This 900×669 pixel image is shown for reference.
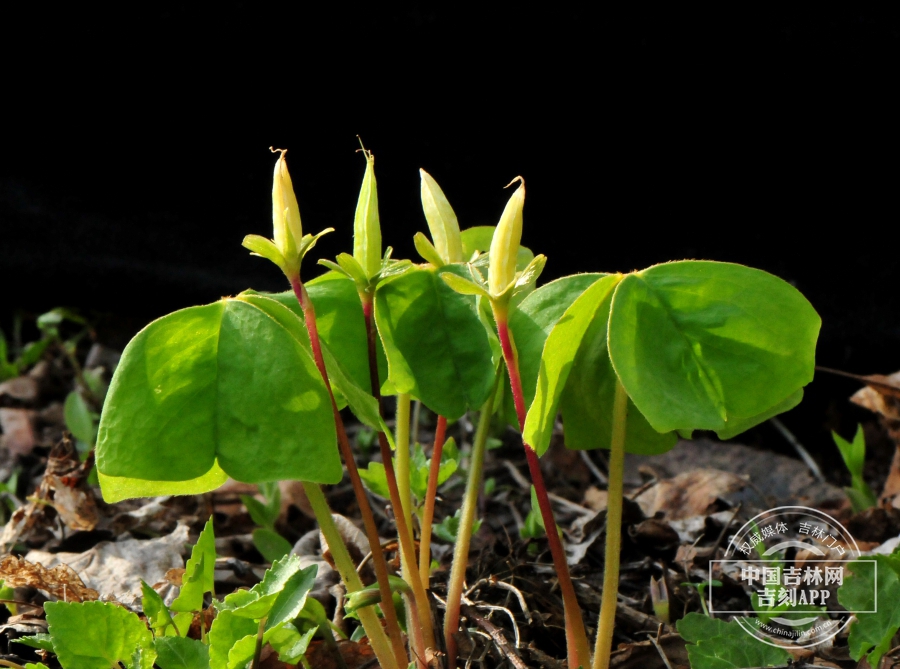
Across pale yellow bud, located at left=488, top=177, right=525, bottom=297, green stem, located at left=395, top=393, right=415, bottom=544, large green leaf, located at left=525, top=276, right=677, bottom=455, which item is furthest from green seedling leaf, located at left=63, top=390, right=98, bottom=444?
pale yellow bud, located at left=488, top=177, right=525, bottom=297

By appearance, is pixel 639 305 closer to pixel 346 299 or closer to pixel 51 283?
pixel 346 299

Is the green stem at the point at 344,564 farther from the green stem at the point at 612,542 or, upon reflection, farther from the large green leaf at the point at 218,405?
the green stem at the point at 612,542

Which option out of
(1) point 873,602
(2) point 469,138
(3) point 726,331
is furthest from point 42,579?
(2) point 469,138

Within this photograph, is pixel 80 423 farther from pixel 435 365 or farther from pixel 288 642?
pixel 435 365

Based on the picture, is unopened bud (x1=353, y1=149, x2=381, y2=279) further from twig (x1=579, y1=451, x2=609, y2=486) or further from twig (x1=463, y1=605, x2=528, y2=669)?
twig (x1=579, y1=451, x2=609, y2=486)

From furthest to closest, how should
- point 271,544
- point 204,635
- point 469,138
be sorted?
point 469,138, point 271,544, point 204,635

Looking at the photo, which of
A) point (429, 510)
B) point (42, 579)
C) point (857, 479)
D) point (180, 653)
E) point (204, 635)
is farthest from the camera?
point (857, 479)

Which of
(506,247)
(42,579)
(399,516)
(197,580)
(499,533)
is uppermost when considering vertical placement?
(506,247)

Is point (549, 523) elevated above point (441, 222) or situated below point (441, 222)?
below
